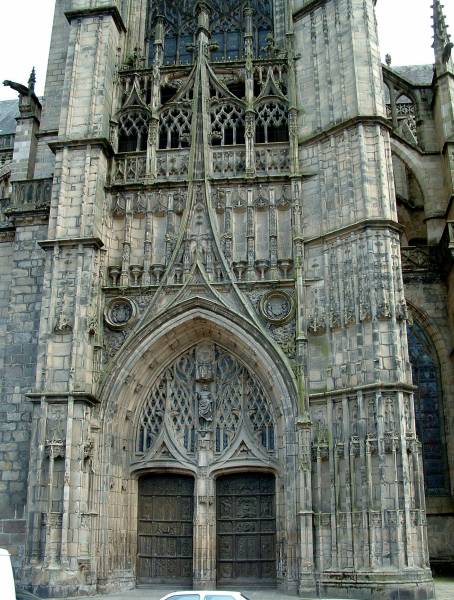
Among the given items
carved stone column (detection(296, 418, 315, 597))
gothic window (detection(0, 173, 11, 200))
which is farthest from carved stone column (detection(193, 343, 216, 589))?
gothic window (detection(0, 173, 11, 200))

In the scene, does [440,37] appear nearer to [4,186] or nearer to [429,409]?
[429,409]

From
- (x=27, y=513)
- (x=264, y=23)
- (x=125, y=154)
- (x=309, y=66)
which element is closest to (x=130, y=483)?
(x=27, y=513)

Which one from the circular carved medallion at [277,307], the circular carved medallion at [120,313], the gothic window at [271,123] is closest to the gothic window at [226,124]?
the gothic window at [271,123]

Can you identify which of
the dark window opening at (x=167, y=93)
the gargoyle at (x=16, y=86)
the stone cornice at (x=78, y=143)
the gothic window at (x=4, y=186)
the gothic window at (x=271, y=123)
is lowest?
the stone cornice at (x=78, y=143)

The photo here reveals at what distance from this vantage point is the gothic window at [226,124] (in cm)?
1836

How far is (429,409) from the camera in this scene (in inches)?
728

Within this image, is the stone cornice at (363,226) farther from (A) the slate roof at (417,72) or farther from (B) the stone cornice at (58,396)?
(A) the slate roof at (417,72)

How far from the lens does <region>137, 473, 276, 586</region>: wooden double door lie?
15719 millimetres

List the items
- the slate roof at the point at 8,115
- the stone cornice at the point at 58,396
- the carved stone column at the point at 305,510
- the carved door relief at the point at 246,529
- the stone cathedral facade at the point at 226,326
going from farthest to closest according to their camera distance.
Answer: the slate roof at the point at 8,115, the carved door relief at the point at 246,529, the stone cornice at the point at 58,396, the stone cathedral facade at the point at 226,326, the carved stone column at the point at 305,510

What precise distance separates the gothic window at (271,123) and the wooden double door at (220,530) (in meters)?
8.20

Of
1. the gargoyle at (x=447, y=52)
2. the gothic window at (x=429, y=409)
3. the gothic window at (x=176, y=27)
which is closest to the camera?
the gothic window at (x=429, y=409)

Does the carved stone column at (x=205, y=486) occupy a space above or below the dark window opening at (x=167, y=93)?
below

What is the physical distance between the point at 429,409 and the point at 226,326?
5.97m

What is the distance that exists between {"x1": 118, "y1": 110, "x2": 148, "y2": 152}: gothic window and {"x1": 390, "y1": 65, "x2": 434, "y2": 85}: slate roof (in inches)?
602
